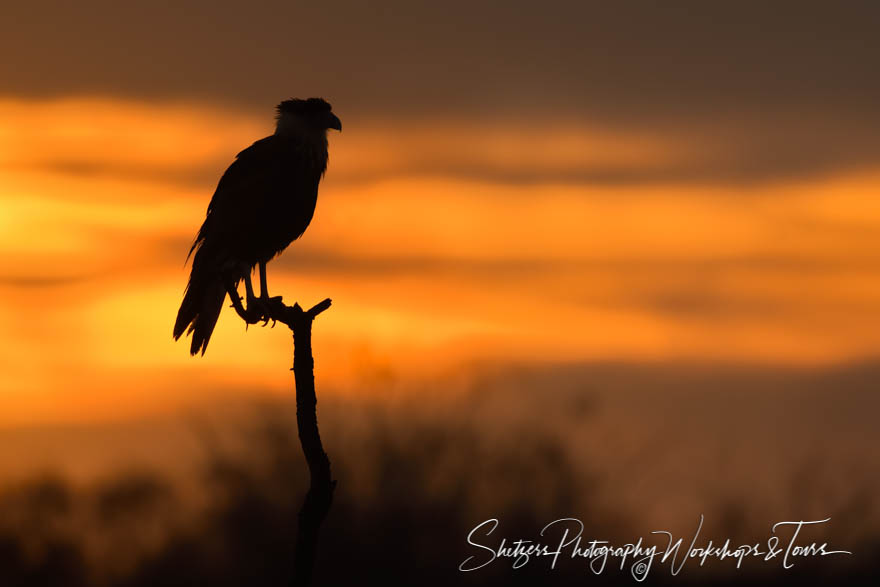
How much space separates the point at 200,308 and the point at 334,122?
254 centimetres

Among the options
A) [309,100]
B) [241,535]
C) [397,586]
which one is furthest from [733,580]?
[309,100]

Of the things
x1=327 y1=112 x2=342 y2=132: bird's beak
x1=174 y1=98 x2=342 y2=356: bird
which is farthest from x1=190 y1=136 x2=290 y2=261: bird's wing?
x1=327 y1=112 x2=342 y2=132: bird's beak

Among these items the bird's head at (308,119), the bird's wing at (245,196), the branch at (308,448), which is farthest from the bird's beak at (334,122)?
the branch at (308,448)

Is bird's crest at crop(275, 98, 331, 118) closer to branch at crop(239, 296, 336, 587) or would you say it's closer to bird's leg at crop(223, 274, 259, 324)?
bird's leg at crop(223, 274, 259, 324)

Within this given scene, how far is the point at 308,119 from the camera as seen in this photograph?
45.2ft

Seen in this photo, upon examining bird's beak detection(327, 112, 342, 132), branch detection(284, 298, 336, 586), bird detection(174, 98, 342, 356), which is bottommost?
branch detection(284, 298, 336, 586)

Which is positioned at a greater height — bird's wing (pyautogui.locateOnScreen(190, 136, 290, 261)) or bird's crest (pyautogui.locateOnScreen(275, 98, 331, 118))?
bird's crest (pyautogui.locateOnScreen(275, 98, 331, 118))

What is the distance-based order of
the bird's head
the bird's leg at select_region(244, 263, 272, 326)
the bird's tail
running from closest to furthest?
the bird's leg at select_region(244, 263, 272, 326)
the bird's tail
the bird's head

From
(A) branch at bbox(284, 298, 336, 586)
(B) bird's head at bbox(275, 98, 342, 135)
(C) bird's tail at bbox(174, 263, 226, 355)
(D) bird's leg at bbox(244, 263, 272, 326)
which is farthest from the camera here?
(B) bird's head at bbox(275, 98, 342, 135)

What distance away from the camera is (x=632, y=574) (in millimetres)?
29031

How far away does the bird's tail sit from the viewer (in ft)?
42.5

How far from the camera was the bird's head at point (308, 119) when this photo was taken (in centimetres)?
1367

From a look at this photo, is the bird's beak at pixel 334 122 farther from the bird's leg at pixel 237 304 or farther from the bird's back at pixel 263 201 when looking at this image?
the bird's leg at pixel 237 304

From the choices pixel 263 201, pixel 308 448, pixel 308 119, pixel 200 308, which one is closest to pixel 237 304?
pixel 200 308
